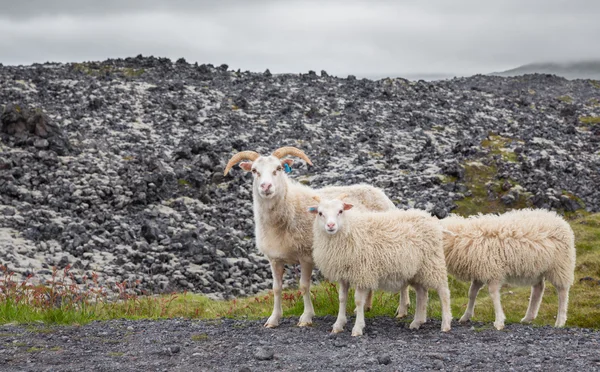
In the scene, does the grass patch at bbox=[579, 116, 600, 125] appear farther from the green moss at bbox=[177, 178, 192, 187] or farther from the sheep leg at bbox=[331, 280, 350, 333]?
the sheep leg at bbox=[331, 280, 350, 333]

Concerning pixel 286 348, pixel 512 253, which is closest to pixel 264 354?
pixel 286 348

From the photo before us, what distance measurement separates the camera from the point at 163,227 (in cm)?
2416

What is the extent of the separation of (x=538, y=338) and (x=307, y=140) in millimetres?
25307

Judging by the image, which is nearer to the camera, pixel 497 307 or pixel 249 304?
pixel 497 307

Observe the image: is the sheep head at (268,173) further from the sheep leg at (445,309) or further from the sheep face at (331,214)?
the sheep leg at (445,309)

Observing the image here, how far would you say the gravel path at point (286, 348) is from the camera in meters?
9.96

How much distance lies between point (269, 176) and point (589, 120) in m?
40.2

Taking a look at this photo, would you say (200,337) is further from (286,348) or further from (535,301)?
(535,301)

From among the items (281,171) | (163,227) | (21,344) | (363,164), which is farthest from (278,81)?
(21,344)

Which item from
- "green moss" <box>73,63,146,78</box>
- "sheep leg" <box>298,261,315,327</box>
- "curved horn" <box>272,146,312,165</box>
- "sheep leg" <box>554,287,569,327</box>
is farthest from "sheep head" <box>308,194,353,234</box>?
"green moss" <box>73,63,146,78</box>

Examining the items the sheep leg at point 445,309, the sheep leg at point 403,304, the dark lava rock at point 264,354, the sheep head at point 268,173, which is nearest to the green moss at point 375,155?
the sheep leg at point 403,304

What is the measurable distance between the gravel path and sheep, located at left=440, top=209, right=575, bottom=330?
1.14 metres

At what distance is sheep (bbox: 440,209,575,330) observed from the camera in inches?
537

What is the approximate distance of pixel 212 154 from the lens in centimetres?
3097
